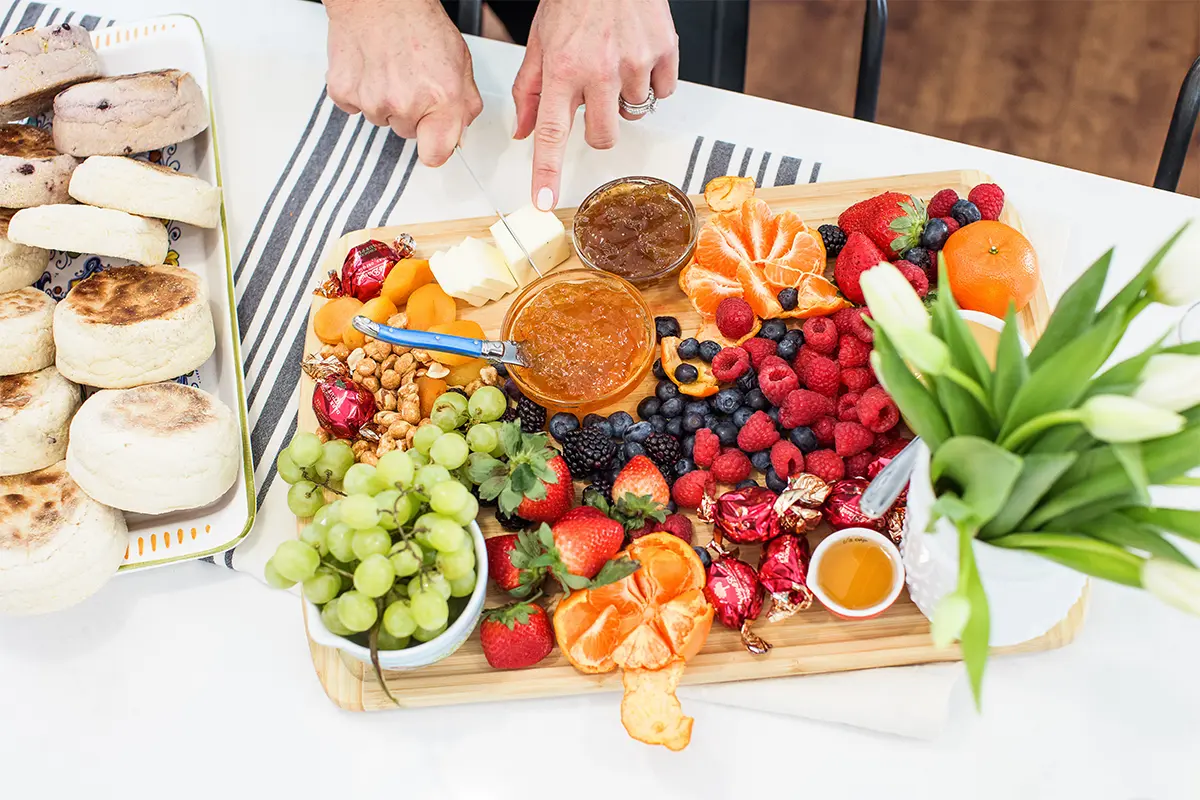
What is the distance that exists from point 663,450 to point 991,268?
534 mm

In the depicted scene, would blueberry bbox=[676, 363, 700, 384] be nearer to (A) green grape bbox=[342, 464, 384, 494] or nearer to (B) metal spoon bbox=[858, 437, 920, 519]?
(B) metal spoon bbox=[858, 437, 920, 519]

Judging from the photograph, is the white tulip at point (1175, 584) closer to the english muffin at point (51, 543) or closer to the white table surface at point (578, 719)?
the white table surface at point (578, 719)

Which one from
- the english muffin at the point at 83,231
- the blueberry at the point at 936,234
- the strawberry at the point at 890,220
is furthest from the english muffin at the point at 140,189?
the blueberry at the point at 936,234

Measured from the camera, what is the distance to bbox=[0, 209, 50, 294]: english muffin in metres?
1.47

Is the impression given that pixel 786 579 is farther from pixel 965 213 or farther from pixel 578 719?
pixel 965 213

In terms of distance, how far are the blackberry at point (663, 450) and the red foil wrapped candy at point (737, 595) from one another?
0.17 metres

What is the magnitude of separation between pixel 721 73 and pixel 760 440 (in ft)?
3.20

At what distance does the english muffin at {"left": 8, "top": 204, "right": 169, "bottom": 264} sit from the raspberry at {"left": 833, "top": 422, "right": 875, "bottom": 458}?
1.11m

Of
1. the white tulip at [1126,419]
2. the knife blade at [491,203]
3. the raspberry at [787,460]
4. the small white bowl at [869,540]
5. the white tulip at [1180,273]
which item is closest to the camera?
the white tulip at [1126,419]

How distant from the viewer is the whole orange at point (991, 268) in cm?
132

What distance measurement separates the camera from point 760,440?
4.34 ft

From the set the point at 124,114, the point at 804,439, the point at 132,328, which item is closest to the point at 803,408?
the point at 804,439

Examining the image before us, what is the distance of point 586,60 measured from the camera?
1.46 metres

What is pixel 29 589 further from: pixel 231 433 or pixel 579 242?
pixel 579 242
